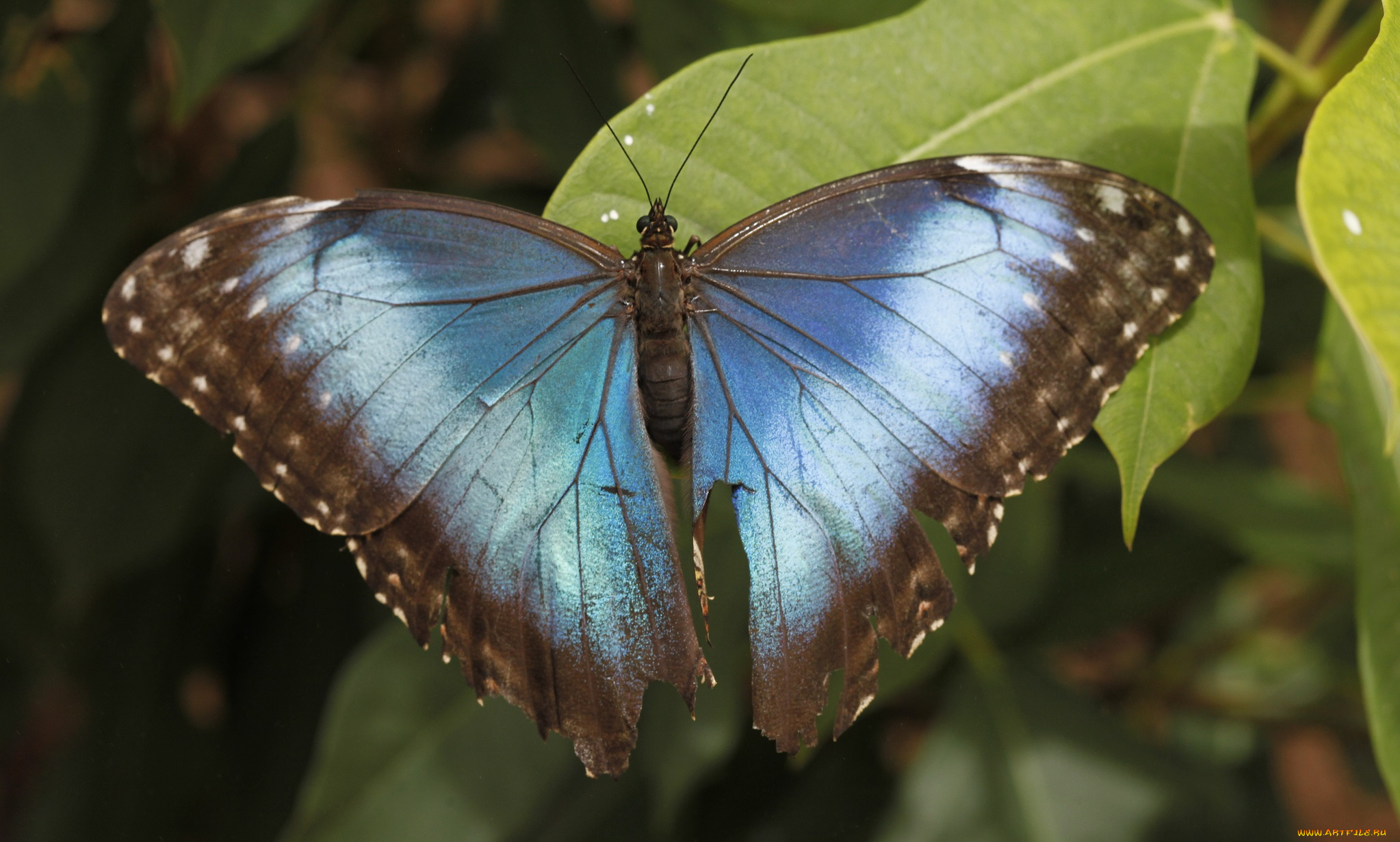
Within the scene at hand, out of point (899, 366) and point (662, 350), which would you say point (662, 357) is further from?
point (899, 366)

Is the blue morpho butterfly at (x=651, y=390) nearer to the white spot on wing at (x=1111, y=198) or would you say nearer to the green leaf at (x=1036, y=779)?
the white spot on wing at (x=1111, y=198)

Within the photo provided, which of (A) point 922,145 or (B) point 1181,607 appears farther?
(B) point 1181,607

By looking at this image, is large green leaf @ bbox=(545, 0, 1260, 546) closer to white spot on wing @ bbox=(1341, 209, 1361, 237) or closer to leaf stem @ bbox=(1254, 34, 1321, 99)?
leaf stem @ bbox=(1254, 34, 1321, 99)

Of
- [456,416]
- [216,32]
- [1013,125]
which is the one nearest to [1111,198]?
[1013,125]

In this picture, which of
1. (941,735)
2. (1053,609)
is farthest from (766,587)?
(1053,609)

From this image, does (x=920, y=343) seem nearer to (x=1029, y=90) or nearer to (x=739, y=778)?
(x=1029, y=90)

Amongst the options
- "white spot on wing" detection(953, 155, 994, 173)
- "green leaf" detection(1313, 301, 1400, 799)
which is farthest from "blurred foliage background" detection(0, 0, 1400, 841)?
"white spot on wing" detection(953, 155, 994, 173)
